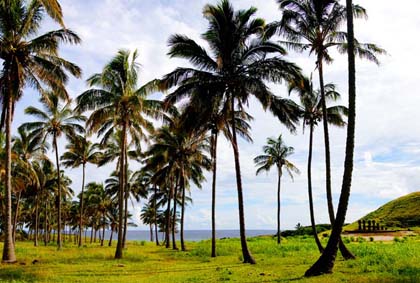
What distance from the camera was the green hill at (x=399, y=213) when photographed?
5020cm

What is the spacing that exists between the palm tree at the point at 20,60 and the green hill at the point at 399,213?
134 feet

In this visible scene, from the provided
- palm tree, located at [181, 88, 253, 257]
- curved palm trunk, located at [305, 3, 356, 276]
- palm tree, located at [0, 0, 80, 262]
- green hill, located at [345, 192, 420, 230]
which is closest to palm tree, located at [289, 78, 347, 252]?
palm tree, located at [181, 88, 253, 257]

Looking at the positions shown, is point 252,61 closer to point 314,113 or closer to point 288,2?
point 288,2

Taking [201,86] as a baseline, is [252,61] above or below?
above

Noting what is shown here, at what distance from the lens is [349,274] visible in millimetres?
14281

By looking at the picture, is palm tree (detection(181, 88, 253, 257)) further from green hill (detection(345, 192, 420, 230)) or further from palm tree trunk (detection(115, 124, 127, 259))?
green hill (detection(345, 192, 420, 230))

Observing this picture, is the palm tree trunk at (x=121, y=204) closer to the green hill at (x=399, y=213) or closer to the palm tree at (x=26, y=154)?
the palm tree at (x=26, y=154)

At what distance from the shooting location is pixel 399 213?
180ft

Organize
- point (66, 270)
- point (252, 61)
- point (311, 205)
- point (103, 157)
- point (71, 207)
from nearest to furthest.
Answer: point (66, 270)
point (252, 61)
point (311, 205)
point (103, 157)
point (71, 207)

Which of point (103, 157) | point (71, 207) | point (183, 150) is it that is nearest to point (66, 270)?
point (183, 150)

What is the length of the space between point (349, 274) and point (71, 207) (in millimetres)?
71384

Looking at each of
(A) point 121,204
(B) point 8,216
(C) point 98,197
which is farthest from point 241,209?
(C) point 98,197

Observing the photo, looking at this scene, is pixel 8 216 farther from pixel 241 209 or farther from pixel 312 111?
pixel 312 111

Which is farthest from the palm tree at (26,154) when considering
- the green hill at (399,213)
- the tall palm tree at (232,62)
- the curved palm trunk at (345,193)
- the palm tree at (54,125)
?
the green hill at (399,213)
